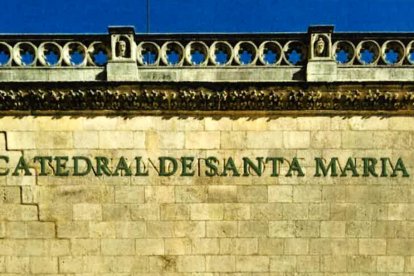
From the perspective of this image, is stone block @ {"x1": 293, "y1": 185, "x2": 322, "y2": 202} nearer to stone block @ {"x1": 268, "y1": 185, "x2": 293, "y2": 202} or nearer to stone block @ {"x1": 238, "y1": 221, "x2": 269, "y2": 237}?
stone block @ {"x1": 268, "y1": 185, "x2": 293, "y2": 202}

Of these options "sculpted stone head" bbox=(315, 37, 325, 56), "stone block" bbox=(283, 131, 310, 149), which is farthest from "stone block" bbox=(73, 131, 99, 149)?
"sculpted stone head" bbox=(315, 37, 325, 56)

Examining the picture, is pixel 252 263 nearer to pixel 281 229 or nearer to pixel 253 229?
pixel 253 229

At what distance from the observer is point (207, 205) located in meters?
6.67

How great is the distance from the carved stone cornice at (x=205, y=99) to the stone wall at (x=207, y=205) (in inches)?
8.3

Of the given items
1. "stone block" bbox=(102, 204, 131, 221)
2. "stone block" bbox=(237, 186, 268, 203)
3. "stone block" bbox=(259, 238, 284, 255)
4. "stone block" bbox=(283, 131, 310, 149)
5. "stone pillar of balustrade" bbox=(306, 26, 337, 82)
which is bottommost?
"stone block" bbox=(259, 238, 284, 255)

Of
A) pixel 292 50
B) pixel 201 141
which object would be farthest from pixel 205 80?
pixel 292 50

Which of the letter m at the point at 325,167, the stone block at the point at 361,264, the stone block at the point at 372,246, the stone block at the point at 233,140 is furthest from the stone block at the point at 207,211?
the stone block at the point at 372,246

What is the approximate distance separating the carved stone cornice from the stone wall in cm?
21

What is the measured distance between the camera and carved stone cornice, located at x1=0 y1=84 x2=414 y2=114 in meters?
6.55

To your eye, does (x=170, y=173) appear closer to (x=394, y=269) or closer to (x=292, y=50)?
(x=292, y=50)

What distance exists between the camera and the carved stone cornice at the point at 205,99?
21.5 ft

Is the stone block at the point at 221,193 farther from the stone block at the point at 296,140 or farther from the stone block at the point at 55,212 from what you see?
the stone block at the point at 55,212

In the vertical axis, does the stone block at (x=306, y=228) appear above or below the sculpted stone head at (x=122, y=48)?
below

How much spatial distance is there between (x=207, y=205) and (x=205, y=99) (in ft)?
5.80
